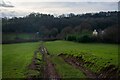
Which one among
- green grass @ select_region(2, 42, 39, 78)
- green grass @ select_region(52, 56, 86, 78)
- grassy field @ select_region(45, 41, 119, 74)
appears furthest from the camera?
grassy field @ select_region(45, 41, 119, 74)

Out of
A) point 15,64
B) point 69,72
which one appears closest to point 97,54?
point 15,64

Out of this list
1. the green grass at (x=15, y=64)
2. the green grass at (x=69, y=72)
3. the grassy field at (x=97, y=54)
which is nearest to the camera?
the green grass at (x=69, y=72)

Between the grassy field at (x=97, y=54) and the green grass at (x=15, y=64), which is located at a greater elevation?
the grassy field at (x=97, y=54)

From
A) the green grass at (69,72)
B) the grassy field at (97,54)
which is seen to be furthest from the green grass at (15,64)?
the grassy field at (97,54)

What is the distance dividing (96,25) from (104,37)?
183 feet

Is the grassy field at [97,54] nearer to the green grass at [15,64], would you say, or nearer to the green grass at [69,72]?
the green grass at [69,72]

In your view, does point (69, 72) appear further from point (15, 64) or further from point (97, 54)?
point (97, 54)

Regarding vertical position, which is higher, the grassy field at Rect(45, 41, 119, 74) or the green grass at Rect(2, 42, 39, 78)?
the grassy field at Rect(45, 41, 119, 74)

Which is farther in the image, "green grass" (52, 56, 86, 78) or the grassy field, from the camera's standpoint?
the grassy field

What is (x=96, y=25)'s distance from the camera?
139250 mm

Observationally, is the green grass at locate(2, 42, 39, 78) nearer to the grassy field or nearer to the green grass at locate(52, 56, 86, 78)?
the green grass at locate(52, 56, 86, 78)

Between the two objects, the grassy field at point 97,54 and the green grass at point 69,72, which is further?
the grassy field at point 97,54

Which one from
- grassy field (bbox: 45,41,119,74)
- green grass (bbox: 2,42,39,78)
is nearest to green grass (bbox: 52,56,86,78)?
grassy field (bbox: 45,41,119,74)

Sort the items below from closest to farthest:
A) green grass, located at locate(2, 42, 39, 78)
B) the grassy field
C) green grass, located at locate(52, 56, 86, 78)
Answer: green grass, located at locate(52, 56, 86, 78), green grass, located at locate(2, 42, 39, 78), the grassy field
